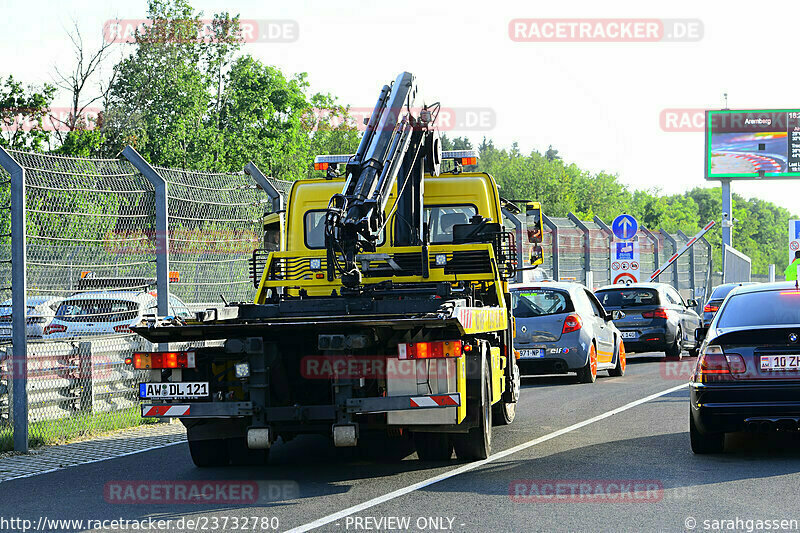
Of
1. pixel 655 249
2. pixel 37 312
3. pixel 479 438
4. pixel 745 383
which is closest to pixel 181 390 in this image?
pixel 479 438

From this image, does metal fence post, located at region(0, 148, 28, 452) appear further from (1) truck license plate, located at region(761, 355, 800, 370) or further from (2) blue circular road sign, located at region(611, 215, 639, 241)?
(2) blue circular road sign, located at region(611, 215, 639, 241)

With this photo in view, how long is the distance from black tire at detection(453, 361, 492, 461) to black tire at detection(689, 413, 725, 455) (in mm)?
1726

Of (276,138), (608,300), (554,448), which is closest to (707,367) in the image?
(554,448)

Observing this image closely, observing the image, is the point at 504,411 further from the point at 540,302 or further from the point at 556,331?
the point at 540,302

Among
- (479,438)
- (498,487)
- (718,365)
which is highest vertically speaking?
(718,365)

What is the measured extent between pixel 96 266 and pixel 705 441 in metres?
6.75

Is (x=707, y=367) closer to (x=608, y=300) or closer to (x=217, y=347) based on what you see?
(x=217, y=347)

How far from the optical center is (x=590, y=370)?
56.3 feet

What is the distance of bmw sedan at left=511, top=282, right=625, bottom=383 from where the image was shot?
55.3 feet

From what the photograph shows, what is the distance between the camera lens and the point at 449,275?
422 inches

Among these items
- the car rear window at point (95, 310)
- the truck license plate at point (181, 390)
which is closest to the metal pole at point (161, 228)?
the car rear window at point (95, 310)

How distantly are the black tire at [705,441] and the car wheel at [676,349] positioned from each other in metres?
13.6

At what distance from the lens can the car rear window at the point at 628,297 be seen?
74.0 ft

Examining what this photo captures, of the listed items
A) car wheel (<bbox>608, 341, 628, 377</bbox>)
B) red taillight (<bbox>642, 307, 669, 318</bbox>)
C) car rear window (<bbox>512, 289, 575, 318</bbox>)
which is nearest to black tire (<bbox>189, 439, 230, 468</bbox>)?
car rear window (<bbox>512, 289, 575, 318</bbox>)
